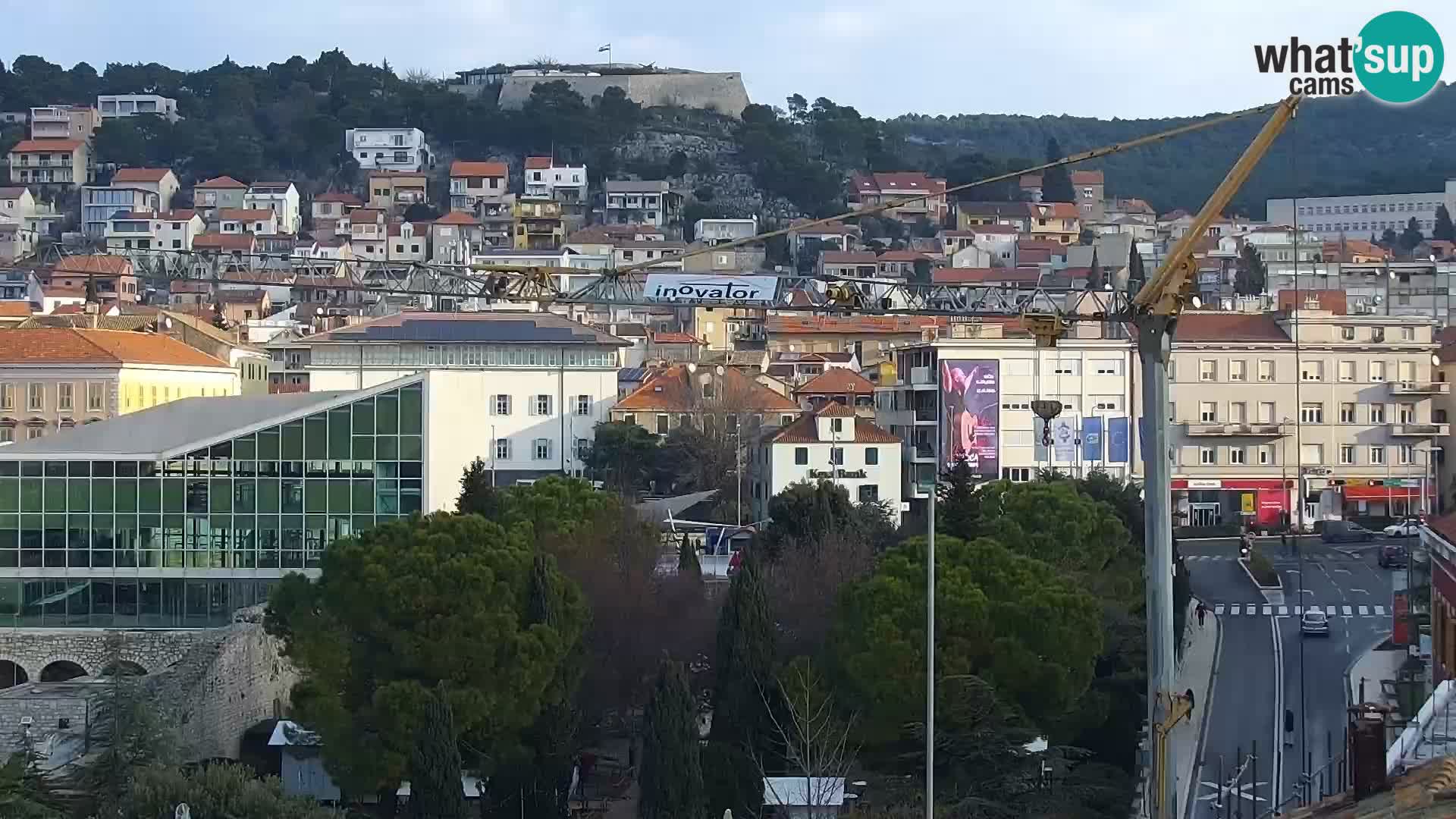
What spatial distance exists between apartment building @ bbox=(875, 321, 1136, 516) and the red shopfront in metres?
1.85

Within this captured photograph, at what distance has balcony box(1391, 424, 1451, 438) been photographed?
56.1 meters

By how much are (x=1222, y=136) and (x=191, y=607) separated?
452ft

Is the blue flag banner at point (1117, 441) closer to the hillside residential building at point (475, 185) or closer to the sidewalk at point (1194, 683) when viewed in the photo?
the sidewalk at point (1194, 683)

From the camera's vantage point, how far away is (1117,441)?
55.4 m

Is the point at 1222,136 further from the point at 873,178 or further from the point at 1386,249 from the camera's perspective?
the point at 1386,249

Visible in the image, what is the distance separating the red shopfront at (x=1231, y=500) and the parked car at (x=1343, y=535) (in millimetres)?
3225

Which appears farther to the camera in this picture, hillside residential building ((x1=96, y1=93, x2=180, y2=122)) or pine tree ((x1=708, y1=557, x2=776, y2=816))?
hillside residential building ((x1=96, y1=93, x2=180, y2=122))

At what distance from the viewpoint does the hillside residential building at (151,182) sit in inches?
5103

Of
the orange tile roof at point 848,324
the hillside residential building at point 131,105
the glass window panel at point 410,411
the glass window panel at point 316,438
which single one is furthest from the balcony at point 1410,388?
the hillside residential building at point 131,105

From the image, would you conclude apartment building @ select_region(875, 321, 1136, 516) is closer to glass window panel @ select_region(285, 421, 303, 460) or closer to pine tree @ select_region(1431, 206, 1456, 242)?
glass window panel @ select_region(285, 421, 303, 460)

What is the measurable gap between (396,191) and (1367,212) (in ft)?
173

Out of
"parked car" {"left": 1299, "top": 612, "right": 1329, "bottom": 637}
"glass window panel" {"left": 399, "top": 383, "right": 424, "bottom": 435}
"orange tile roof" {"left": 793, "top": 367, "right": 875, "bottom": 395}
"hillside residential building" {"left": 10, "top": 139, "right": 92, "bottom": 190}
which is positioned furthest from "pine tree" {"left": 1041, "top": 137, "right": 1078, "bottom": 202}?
"glass window panel" {"left": 399, "top": 383, "right": 424, "bottom": 435}

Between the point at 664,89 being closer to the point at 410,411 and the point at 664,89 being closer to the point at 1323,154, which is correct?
the point at 1323,154

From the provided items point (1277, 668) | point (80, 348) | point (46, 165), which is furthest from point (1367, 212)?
point (1277, 668)
